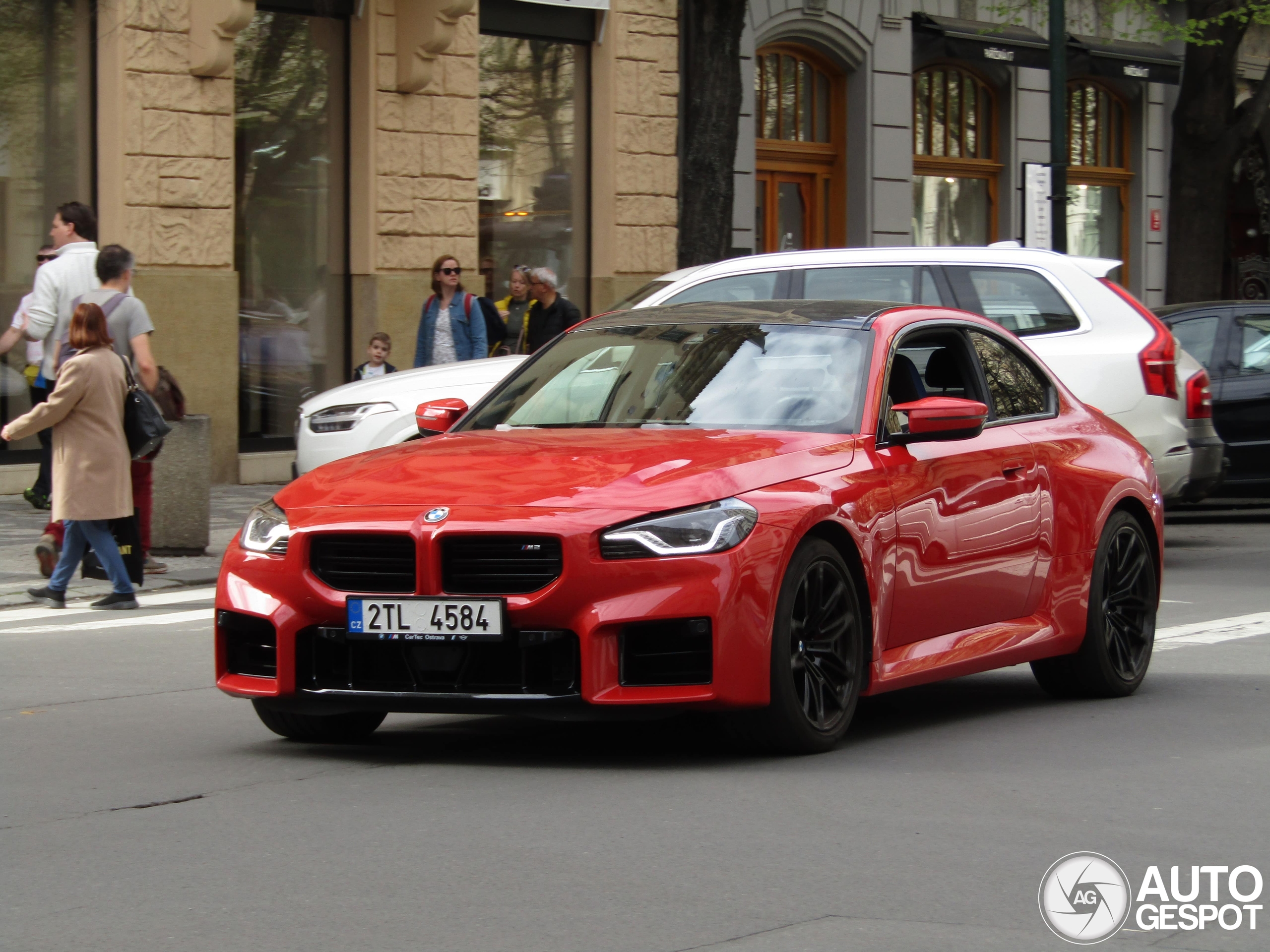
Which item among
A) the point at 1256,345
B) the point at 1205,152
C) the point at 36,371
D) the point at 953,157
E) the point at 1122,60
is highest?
the point at 1122,60

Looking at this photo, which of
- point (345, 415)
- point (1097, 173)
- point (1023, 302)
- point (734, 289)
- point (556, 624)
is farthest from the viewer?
point (1097, 173)

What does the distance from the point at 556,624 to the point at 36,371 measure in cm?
1042

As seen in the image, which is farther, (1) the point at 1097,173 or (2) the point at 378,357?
(1) the point at 1097,173

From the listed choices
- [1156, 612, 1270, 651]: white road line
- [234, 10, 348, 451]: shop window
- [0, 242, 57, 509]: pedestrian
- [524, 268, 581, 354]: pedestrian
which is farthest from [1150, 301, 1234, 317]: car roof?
[0, 242, 57, 509]: pedestrian

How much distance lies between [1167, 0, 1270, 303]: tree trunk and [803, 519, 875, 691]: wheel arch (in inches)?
750

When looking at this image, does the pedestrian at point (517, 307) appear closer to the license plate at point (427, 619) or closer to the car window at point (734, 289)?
the car window at point (734, 289)

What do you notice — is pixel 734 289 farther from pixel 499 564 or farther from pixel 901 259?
pixel 499 564

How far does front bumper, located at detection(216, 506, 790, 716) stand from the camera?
628 cm

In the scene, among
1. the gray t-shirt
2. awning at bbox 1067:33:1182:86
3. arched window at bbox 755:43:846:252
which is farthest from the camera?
awning at bbox 1067:33:1182:86

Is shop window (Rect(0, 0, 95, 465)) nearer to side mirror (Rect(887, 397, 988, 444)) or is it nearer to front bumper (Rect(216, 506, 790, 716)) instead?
front bumper (Rect(216, 506, 790, 716))

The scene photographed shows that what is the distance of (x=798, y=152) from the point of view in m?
25.7

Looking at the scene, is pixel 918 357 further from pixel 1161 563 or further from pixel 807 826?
pixel 807 826

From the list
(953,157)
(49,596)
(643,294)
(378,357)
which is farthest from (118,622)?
(953,157)

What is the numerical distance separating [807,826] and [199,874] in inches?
63.0
